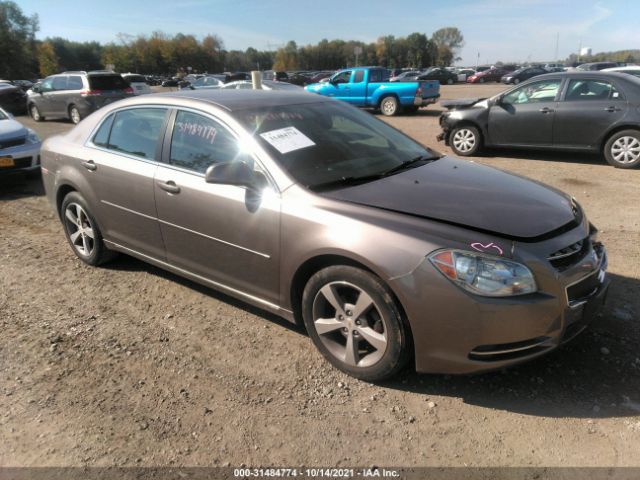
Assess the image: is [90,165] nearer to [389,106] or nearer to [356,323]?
[356,323]

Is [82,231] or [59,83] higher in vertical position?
[59,83]

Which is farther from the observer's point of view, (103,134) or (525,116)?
(525,116)

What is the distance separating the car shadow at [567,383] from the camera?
257 cm

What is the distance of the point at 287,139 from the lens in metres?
3.18

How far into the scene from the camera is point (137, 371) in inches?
119

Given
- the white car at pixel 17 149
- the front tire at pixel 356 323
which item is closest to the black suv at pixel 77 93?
the white car at pixel 17 149

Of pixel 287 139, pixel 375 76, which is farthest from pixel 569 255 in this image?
pixel 375 76

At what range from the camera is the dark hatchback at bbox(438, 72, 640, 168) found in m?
7.73

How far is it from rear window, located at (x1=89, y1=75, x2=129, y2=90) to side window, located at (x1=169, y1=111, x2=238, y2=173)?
46.0 feet

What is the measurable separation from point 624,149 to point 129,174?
7699 millimetres

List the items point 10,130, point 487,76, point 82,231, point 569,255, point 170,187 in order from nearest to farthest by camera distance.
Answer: point 569,255 < point 170,187 < point 82,231 < point 10,130 < point 487,76

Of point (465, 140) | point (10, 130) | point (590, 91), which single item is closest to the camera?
point (10, 130)

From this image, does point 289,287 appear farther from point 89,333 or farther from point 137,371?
point 89,333

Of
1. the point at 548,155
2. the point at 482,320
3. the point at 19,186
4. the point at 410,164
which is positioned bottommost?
the point at 19,186
